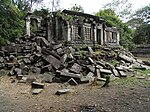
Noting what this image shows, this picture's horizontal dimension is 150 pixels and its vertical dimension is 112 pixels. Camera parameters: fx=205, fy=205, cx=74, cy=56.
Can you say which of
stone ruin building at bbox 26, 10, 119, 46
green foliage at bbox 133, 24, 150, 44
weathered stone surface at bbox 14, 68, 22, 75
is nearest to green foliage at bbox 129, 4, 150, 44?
green foliage at bbox 133, 24, 150, 44

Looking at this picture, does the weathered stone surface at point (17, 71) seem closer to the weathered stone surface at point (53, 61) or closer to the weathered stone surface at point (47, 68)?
the weathered stone surface at point (47, 68)

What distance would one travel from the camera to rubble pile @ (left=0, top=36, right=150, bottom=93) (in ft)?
34.3

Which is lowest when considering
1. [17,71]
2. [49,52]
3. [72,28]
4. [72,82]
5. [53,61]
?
[72,82]

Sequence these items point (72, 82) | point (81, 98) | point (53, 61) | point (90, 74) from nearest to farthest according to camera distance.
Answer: point (81, 98) → point (72, 82) → point (90, 74) → point (53, 61)

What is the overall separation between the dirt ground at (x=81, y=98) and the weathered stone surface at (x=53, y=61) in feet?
6.21

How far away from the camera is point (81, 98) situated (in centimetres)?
742

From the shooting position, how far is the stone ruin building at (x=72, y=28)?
15273mm

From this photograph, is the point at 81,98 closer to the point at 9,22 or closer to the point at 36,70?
the point at 36,70

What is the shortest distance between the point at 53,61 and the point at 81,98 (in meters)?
4.79

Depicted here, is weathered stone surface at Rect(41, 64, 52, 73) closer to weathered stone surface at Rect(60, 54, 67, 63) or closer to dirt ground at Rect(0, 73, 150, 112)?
weathered stone surface at Rect(60, 54, 67, 63)

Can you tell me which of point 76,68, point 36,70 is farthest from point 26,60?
point 76,68

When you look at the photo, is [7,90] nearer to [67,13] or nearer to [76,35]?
[76,35]

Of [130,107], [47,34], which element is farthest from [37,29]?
[130,107]

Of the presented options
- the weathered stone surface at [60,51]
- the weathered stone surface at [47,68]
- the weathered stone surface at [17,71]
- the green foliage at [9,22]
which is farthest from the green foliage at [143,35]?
the weathered stone surface at [17,71]
